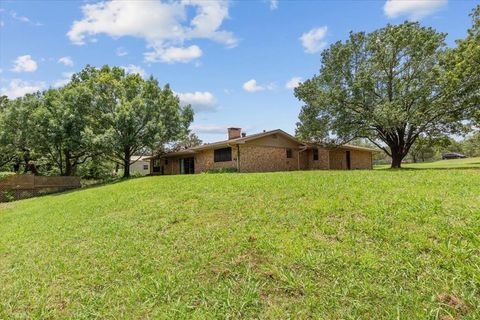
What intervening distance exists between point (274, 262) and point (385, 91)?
2230 cm

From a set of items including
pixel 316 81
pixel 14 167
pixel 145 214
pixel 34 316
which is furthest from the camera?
pixel 14 167

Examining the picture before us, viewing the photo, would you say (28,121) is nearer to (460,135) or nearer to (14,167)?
(14,167)

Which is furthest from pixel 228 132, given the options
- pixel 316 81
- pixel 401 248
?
pixel 401 248

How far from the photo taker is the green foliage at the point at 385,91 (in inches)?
826

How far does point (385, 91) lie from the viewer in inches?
906

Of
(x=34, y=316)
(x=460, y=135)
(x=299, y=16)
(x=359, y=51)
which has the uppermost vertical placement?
(x=359, y=51)

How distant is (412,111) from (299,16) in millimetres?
13542

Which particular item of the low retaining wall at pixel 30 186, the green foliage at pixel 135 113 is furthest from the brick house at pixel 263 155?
the low retaining wall at pixel 30 186

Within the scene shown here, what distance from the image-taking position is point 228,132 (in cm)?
2653

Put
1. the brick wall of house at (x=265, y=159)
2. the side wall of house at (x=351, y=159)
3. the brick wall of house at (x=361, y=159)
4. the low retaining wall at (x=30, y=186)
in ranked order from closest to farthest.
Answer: the low retaining wall at (x=30, y=186) → the brick wall of house at (x=265, y=159) → the side wall of house at (x=351, y=159) → the brick wall of house at (x=361, y=159)

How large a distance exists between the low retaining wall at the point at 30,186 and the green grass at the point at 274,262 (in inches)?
614

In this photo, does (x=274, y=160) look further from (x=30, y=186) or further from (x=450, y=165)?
(x=450, y=165)

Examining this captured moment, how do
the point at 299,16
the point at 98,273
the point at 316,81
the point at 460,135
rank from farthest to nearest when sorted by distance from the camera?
the point at 316,81, the point at 460,135, the point at 299,16, the point at 98,273

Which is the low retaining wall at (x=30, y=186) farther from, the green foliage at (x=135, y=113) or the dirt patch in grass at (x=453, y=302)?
the dirt patch in grass at (x=453, y=302)
